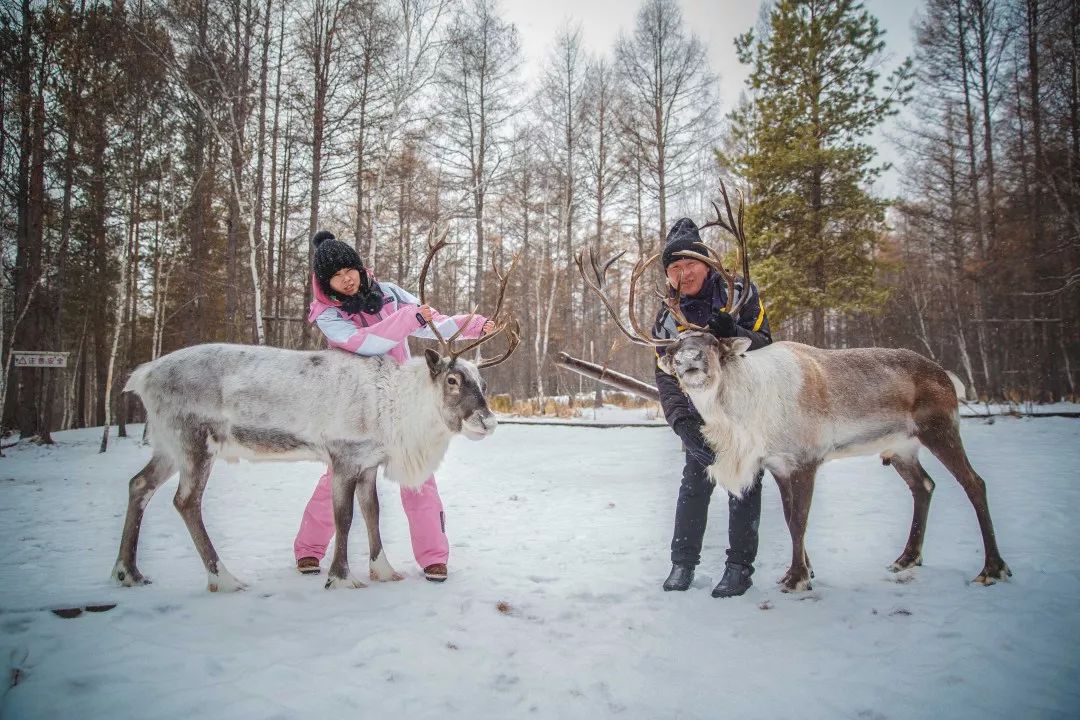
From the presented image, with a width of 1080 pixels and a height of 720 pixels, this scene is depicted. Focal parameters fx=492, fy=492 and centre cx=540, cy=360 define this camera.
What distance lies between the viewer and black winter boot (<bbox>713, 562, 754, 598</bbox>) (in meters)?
2.87

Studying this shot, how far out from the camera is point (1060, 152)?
13.3 m

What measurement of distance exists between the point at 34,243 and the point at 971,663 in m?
15.9

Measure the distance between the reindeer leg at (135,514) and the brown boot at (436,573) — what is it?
5.55 ft

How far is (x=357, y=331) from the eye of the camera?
3.31m

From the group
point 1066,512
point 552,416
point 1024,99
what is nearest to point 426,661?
point 1066,512

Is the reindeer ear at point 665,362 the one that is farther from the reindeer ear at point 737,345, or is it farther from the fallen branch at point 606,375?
the fallen branch at point 606,375

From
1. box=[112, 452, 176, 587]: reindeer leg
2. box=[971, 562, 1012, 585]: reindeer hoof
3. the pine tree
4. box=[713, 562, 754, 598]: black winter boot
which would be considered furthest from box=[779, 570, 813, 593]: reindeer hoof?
the pine tree

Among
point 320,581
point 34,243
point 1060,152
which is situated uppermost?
point 1060,152

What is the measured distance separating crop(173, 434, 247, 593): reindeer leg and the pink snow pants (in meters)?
0.49

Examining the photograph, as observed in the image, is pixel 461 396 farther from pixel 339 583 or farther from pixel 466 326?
pixel 339 583

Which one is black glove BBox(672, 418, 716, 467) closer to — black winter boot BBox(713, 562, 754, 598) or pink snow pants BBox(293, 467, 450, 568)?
black winter boot BBox(713, 562, 754, 598)

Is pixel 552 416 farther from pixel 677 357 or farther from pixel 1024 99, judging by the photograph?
pixel 1024 99

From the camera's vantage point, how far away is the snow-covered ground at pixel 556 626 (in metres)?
1.89

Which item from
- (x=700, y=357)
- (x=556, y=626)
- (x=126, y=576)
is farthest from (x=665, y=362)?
(x=126, y=576)
